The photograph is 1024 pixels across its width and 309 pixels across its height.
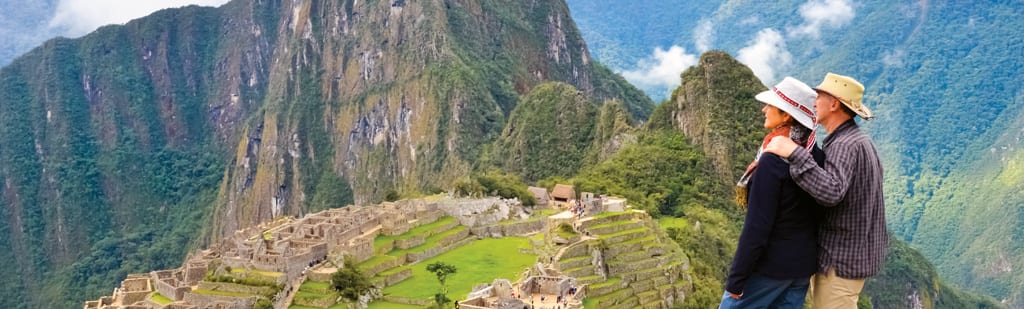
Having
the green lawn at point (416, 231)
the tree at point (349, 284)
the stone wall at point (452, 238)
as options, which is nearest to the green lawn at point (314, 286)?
the tree at point (349, 284)

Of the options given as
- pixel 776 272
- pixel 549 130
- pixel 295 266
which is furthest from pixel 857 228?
pixel 549 130

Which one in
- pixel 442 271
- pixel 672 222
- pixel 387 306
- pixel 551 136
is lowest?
pixel 387 306

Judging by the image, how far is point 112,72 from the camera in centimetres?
19338

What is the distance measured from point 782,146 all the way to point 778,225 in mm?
784

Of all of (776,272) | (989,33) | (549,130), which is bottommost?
(776,272)

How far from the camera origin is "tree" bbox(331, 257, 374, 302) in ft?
127

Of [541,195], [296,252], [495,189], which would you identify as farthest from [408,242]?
[541,195]

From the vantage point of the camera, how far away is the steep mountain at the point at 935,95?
296 feet

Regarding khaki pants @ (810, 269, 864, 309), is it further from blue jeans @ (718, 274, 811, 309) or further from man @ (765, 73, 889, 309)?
blue jeans @ (718, 274, 811, 309)

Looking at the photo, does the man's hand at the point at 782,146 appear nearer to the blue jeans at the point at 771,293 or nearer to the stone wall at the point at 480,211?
the blue jeans at the point at 771,293

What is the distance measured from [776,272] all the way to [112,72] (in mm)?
200731

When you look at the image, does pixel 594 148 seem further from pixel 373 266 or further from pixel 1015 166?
pixel 373 266

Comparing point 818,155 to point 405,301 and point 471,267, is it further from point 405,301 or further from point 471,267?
point 471,267

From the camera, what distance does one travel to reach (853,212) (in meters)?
9.05
